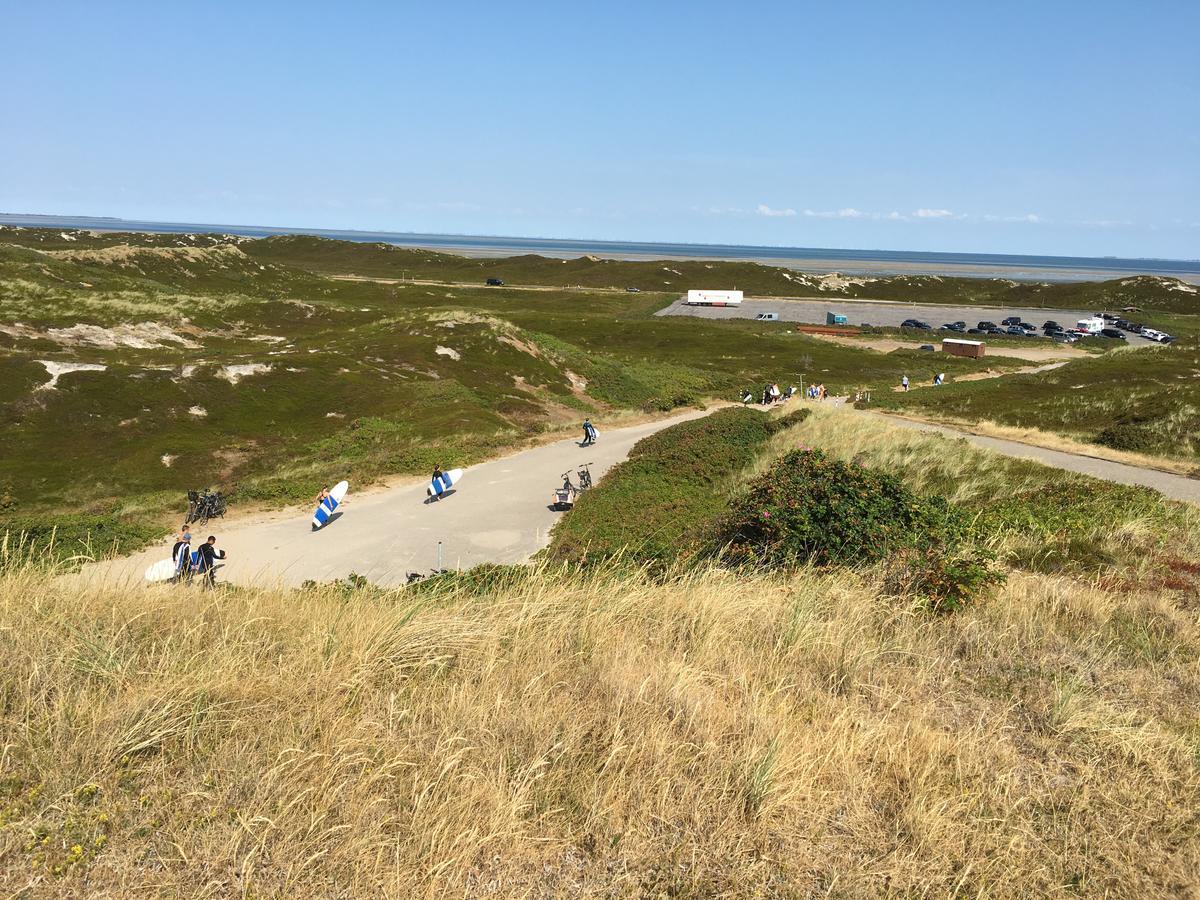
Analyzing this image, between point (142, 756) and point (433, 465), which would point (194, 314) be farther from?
point (142, 756)

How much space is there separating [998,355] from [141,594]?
106 m

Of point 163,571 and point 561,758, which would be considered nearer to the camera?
point 561,758

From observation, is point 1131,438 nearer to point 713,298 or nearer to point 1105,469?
point 1105,469

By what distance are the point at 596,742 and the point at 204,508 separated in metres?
25.1

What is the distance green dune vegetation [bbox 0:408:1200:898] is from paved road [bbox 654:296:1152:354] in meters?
121

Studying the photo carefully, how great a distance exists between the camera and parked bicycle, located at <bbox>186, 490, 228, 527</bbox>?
24.2 m

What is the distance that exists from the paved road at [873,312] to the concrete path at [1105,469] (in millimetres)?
86735

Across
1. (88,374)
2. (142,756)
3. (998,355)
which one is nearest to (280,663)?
(142,756)

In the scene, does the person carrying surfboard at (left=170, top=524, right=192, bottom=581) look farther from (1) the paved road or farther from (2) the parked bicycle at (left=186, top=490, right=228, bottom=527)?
(1) the paved road

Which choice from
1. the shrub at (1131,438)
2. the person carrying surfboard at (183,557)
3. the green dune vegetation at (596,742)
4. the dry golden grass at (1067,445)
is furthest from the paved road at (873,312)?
the green dune vegetation at (596,742)

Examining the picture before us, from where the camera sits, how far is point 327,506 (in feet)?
78.8

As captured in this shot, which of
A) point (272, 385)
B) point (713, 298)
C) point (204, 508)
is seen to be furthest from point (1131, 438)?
point (713, 298)

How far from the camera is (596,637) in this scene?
6316 millimetres

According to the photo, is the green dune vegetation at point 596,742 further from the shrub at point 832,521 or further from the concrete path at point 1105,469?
the concrete path at point 1105,469
